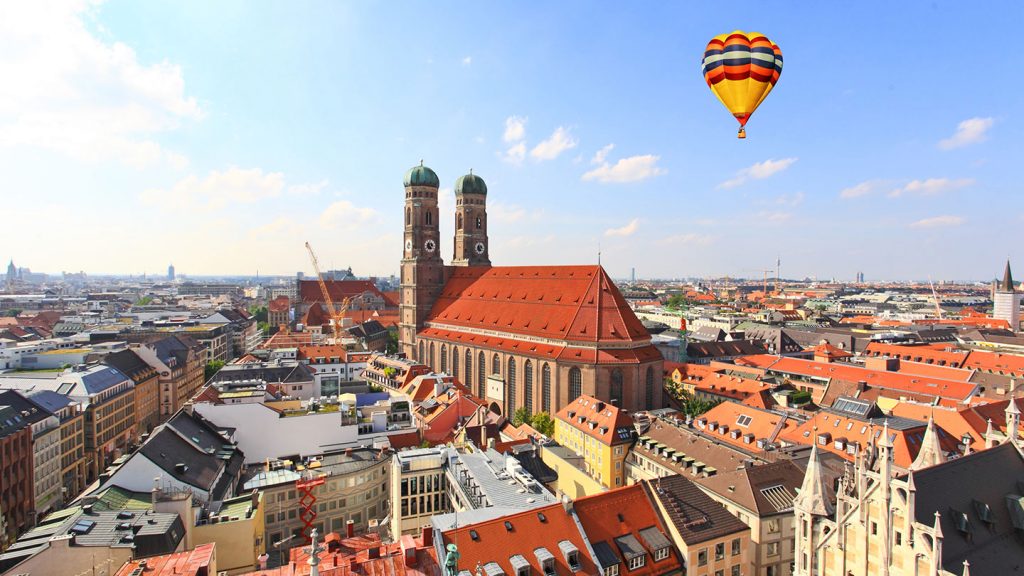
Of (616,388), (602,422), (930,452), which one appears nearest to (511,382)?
(616,388)

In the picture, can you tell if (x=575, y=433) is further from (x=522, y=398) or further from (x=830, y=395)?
(x=830, y=395)

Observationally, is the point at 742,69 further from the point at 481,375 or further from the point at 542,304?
the point at 481,375

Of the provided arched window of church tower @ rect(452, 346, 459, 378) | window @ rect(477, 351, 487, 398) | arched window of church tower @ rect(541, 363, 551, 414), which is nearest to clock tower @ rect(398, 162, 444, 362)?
arched window of church tower @ rect(452, 346, 459, 378)

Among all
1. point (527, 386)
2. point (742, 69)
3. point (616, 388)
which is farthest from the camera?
point (527, 386)

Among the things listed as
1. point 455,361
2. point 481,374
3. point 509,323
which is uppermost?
point 509,323

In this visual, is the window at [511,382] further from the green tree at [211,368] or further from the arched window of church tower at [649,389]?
the green tree at [211,368]

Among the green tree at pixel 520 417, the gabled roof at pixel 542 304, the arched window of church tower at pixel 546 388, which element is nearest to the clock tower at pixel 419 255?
the gabled roof at pixel 542 304
